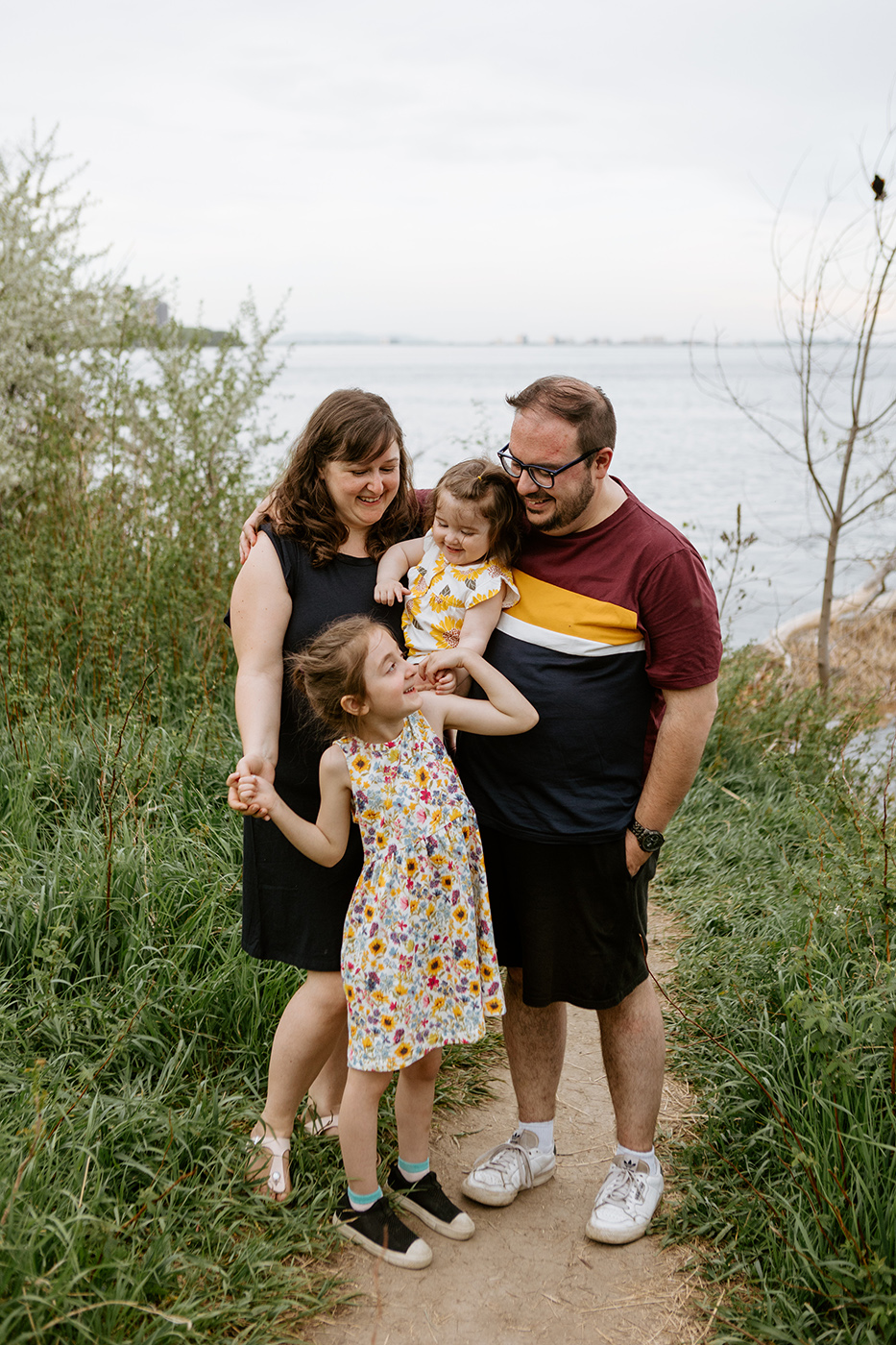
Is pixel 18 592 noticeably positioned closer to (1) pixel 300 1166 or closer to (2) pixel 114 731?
(2) pixel 114 731

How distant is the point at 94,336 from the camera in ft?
28.4

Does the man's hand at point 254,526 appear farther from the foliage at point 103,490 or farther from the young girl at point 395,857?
the foliage at point 103,490

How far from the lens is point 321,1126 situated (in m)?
2.95

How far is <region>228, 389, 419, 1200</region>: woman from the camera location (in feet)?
8.55

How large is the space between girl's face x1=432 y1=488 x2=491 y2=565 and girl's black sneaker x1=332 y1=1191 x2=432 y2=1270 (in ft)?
5.46

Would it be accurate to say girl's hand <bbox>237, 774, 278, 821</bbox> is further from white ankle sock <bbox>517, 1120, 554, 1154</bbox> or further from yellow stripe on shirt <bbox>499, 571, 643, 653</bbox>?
white ankle sock <bbox>517, 1120, 554, 1154</bbox>

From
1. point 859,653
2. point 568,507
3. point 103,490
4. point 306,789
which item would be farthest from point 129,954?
point 859,653

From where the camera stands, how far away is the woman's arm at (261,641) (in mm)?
2564

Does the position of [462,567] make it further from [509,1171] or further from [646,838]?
[509,1171]

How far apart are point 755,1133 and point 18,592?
425cm

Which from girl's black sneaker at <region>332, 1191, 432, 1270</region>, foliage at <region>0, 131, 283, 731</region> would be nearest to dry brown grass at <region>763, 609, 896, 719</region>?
foliage at <region>0, 131, 283, 731</region>

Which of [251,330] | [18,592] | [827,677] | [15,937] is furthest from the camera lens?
[251,330]

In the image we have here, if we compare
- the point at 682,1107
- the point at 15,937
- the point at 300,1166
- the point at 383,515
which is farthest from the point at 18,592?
the point at 682,1107

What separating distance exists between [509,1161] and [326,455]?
2023mm
